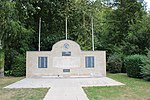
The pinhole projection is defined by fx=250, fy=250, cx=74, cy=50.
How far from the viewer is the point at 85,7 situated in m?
26.0

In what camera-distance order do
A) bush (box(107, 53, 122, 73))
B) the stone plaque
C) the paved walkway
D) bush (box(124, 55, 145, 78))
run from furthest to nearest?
bush (box(107, 53, 122, 73)), the stone plaque, bush (box(124, 55, 145, 78)), the paved walkway

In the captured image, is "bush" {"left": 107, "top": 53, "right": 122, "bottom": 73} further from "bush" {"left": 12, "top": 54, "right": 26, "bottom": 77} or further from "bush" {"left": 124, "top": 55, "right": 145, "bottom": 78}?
"bush" {"left": 12, "top": 54, "right": 26, "bottom": 77}

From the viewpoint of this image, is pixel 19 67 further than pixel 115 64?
No

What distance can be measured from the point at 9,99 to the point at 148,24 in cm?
1642

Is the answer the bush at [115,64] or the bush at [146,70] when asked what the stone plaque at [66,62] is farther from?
the bush at [146,70]

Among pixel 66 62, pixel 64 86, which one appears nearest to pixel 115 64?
pixel 66 62

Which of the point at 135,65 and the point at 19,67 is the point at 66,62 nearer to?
the point at 19,67

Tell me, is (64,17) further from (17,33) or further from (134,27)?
(134,27)

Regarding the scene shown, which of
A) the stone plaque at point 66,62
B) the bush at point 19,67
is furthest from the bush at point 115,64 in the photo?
the bush at point 19,67

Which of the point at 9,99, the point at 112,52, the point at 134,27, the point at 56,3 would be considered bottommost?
the point at 9,99

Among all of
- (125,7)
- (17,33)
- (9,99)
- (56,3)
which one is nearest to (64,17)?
(56,3)

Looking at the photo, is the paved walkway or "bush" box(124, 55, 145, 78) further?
"bush" box(124, 55, 145, 78)

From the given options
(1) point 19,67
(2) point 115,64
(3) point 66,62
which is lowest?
(1) point 19,67

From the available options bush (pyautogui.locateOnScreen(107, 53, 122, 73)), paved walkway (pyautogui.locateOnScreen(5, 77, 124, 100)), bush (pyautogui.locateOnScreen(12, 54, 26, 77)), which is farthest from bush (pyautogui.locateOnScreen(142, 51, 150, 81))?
bush (pyautogui.locateOnScreen(12, 54, 26, 77))
